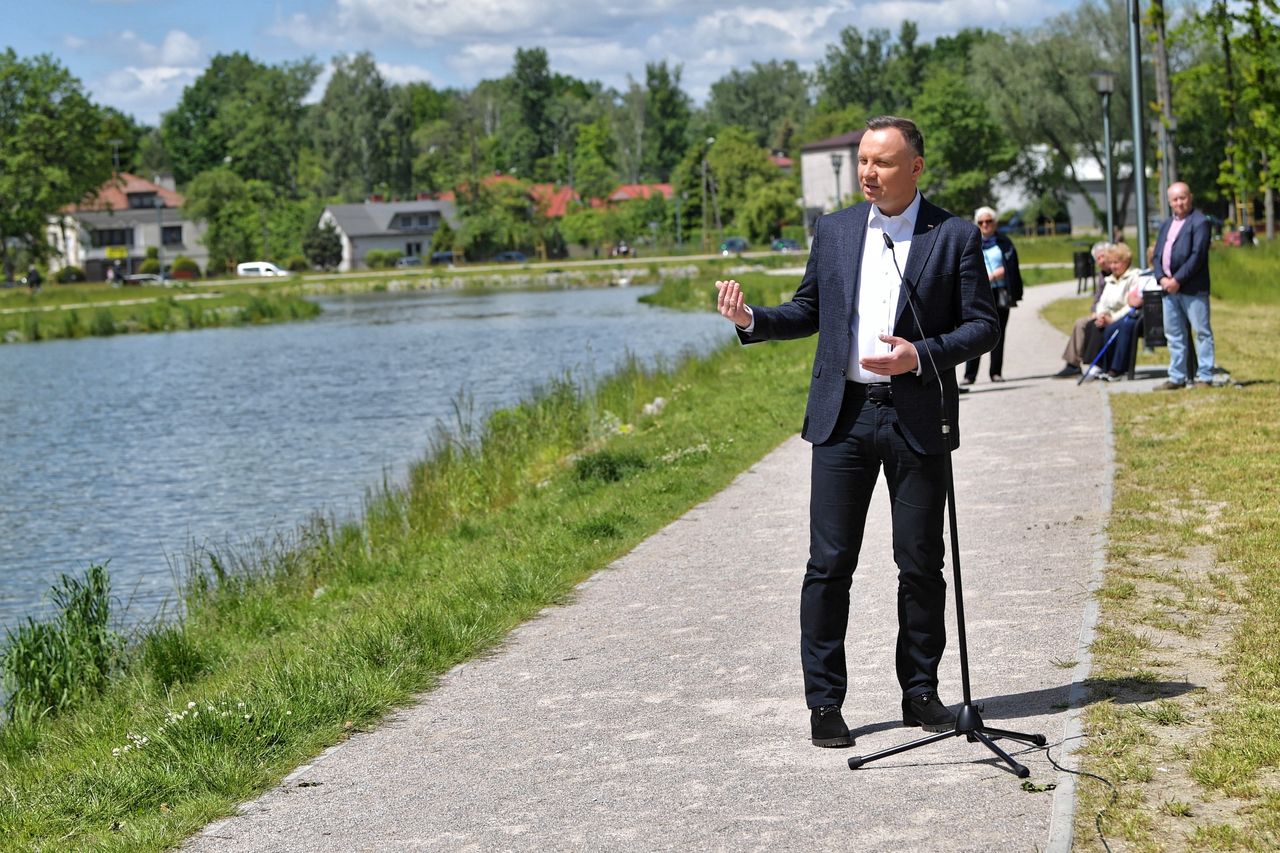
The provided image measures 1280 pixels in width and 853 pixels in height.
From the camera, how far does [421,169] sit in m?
134

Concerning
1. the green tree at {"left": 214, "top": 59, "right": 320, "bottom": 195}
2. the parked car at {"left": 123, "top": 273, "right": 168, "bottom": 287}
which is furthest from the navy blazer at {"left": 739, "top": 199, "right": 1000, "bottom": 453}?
the green tree at {"left": 214, "top": 59, "right": 320, "bottom": 195}

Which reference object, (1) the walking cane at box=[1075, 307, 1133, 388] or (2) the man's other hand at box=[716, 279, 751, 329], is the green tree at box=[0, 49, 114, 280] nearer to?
(1) the walking cane at box=[1075, 307, 1133, 388]

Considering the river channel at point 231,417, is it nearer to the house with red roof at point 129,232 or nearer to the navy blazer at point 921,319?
the navy blazer at point 921,319

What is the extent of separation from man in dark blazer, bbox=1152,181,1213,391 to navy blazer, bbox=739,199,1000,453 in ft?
31.5

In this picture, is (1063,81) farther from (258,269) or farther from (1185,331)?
(1185,331)

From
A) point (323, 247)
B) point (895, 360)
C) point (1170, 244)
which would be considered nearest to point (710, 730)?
point (895, 360)

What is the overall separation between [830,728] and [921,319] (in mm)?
1520

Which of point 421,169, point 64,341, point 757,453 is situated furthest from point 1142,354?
point 421,169

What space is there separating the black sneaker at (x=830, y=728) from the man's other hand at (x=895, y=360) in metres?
1.28

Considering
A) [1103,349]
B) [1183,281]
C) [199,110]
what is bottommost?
[1103,349]

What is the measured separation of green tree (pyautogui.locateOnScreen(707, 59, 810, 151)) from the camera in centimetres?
16975

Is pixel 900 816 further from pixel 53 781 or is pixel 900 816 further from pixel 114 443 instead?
pixel 114 443

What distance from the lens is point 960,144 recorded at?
8262cm

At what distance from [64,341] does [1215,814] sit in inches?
2200
